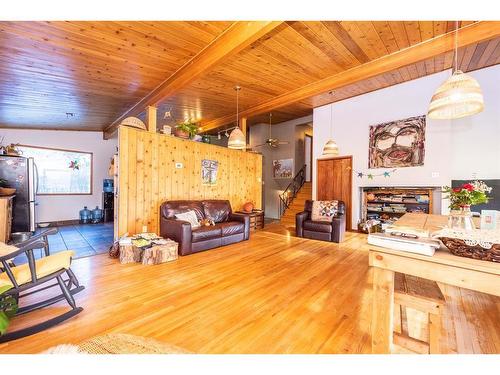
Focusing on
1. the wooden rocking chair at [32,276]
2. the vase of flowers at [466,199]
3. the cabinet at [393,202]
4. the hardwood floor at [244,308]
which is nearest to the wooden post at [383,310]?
the hardwood floor at [244,308]

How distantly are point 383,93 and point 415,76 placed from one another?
2.34 ft

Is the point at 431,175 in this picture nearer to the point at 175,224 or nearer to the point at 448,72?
the point at 448,72

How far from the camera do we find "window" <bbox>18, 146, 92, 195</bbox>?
6.12 meters

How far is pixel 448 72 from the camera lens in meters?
4.70

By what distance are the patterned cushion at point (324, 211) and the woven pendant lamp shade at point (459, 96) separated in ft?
11.0

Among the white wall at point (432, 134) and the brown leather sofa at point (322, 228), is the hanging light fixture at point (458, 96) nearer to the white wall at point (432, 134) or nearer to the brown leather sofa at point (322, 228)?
the brown leather sofa at point (322, 228)

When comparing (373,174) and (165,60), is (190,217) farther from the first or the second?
(373,174)

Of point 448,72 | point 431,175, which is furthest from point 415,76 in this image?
point 431,175

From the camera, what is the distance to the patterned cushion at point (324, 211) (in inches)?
199

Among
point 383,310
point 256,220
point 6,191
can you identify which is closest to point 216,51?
point 383,310

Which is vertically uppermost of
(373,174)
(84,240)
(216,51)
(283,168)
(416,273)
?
(216,51)

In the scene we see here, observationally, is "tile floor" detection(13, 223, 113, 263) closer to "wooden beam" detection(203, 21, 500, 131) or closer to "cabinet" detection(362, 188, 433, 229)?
"wooden beam" detection(203, 21, 500, 131)

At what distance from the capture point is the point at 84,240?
15.3 feet

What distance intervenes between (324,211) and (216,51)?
13.1 feet
